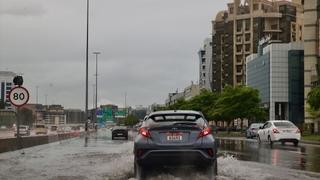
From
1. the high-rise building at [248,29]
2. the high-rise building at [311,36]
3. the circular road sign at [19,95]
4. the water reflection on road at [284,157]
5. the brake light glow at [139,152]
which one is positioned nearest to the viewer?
the brake light glow at [139,152]

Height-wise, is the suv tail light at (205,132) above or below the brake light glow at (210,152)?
above

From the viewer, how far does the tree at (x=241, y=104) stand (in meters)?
83.2

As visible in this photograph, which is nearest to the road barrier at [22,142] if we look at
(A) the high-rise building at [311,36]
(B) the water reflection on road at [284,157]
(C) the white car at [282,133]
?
(B) the water reflection on road at [284,157]

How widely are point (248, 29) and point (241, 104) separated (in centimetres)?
6561

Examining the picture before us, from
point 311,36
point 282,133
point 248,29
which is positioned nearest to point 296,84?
point 311,36

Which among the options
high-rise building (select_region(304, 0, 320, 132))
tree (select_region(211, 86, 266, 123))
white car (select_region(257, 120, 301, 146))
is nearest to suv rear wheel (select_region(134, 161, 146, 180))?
white car (select_region(257, 120, 301, 146))

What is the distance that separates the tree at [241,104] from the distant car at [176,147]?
70817 mm

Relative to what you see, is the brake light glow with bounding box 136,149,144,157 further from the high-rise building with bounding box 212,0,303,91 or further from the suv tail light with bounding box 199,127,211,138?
the high-rise building with bounding box 212,0,303,91

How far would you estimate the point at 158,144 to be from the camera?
12.5m

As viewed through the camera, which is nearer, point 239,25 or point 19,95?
point 19,95

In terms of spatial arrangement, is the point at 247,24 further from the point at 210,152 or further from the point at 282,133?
the point at 210,152

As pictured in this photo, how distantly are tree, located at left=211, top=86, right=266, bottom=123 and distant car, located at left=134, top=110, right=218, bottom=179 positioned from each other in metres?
70.8

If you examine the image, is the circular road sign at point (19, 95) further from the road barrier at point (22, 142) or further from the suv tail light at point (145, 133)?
the suv tail light at point (145, 133)

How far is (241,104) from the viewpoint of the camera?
8444 centimetres
